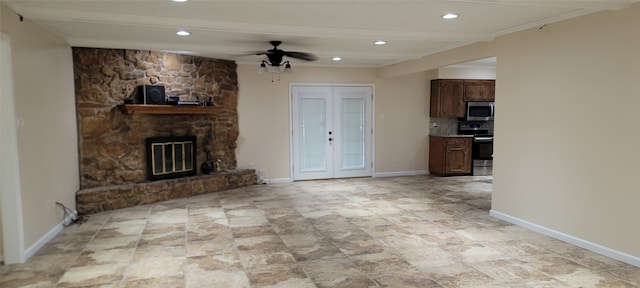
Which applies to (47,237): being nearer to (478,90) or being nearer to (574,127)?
(574,127)

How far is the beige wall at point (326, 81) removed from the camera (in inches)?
298

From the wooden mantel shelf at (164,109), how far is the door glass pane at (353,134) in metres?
2.74

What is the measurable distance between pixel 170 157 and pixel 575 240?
5565mm

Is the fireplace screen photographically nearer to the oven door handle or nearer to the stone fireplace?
the stone fireplace

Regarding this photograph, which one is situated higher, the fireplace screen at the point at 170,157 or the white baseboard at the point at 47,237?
the fireplace screen at the point at 170,157

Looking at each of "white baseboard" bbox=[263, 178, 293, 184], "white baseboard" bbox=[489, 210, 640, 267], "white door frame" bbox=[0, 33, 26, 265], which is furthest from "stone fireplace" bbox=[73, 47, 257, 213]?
"white baseboard" bbox=[489, 210, 640, 267]

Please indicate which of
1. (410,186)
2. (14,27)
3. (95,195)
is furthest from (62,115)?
(410,186)

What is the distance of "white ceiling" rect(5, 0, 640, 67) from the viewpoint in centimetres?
350

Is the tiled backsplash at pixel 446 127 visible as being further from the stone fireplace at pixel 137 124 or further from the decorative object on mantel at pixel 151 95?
the decorative object on mantel at pixel 151 95

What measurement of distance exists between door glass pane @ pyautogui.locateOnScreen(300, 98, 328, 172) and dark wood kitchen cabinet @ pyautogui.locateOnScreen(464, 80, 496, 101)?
10.2 feet

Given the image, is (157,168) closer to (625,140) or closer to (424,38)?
(424,38)

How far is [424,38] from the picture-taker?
494cm

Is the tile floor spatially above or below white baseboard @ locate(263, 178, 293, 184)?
below

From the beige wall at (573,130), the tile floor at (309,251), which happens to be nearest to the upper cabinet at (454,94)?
the tile floor at (309,251)
